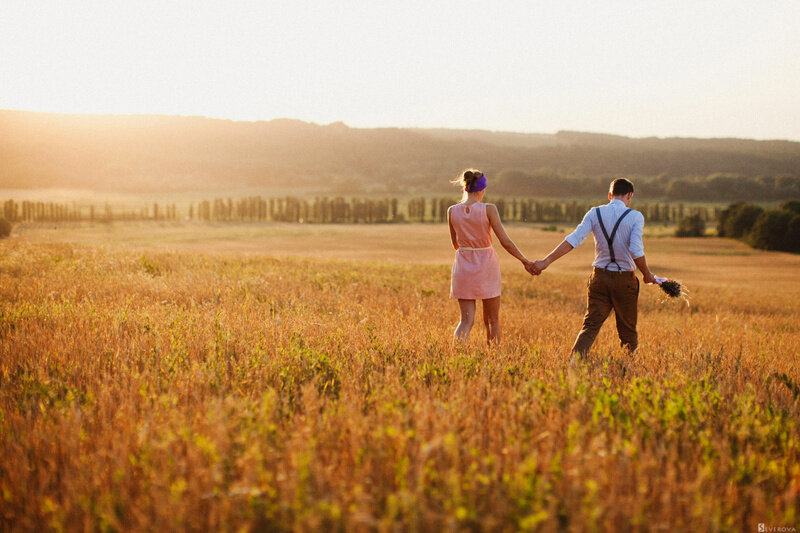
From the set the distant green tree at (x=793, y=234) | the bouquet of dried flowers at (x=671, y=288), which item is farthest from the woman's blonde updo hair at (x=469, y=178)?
the distant green tree at (x=793, y=234)

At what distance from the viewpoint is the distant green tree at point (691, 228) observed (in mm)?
70875

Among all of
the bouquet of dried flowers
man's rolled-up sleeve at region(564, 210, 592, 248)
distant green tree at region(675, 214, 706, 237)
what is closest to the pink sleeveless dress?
man's rolled-up sleeve at region(564, 210, 592, 248)

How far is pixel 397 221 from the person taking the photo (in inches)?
3873

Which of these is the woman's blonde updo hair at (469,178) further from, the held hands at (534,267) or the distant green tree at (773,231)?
the distant green tree at (773,231)

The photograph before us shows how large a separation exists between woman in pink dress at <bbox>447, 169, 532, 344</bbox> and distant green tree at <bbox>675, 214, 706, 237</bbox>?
73.9 m

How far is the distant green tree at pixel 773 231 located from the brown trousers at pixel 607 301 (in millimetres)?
61308

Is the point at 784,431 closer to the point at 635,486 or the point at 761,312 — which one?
the point at 635,486

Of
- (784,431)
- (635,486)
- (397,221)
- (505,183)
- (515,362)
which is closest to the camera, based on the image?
(635,486)

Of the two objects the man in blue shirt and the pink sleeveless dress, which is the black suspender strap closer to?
the man in blue shirt

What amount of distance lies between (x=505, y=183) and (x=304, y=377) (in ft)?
573

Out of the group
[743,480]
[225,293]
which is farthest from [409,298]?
[743,480]

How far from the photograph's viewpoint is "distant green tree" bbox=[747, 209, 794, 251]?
55.8 metres

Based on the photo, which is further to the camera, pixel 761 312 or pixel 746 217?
pixel 746 217

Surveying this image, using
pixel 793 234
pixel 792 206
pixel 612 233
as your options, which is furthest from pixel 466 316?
pixel 792 206
